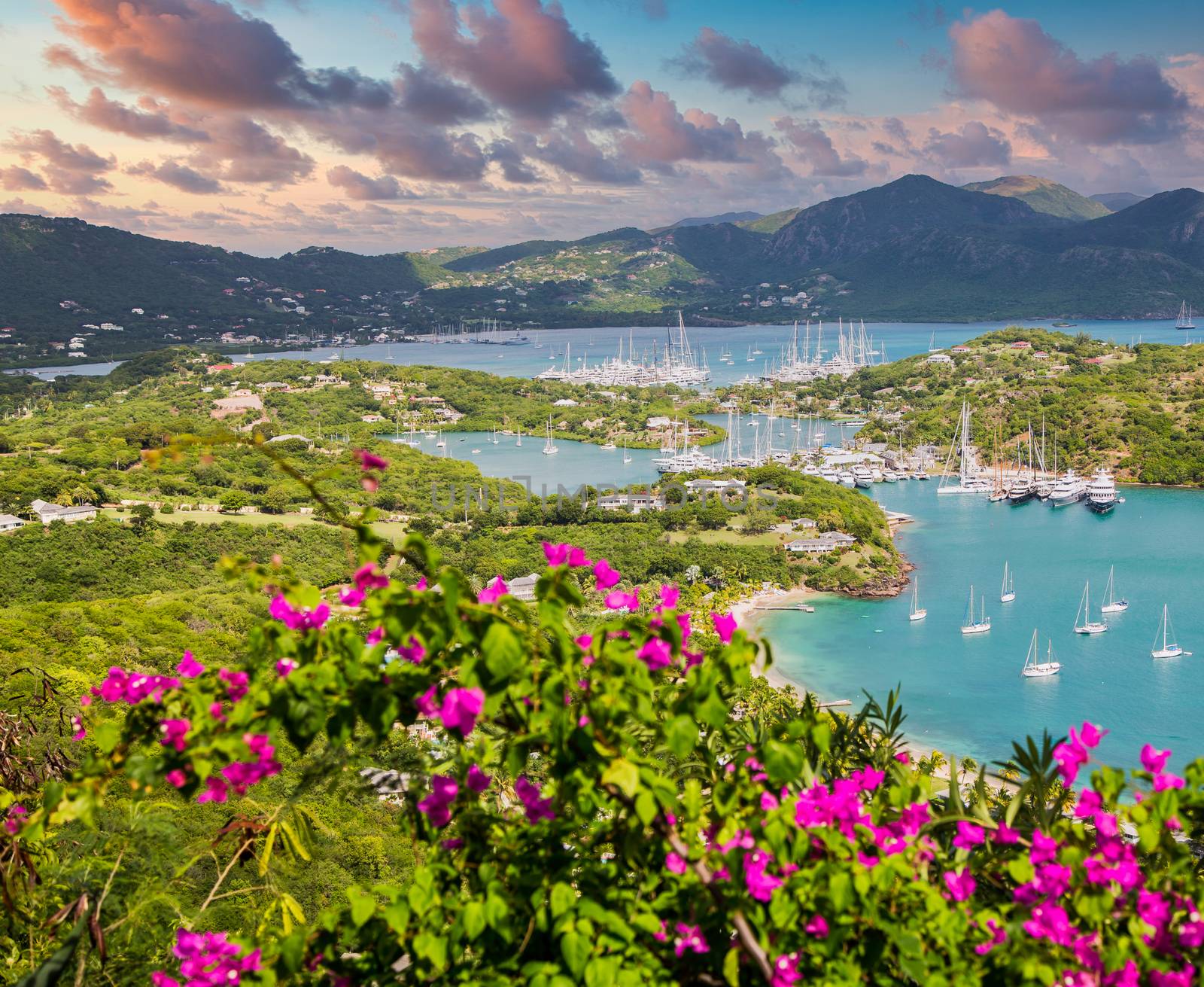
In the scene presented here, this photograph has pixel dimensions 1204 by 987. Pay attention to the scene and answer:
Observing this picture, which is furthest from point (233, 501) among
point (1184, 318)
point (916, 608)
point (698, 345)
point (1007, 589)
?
point (1184, 318)

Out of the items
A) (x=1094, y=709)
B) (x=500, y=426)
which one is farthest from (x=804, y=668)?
(x=500, y=426)

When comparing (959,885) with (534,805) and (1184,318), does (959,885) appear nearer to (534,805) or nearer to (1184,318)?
(534,805)

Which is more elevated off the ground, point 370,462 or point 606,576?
point 370,462

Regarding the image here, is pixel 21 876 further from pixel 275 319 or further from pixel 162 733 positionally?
pixel 275 319

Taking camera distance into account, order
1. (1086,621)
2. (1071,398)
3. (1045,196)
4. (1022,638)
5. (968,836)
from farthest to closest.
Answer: (1045,196) < (1071,398) < (1086,621) < (1022,638) < (968,836)

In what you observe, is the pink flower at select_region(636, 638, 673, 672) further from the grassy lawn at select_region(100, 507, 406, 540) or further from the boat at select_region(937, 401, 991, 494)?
the boat at select_region(937, 401, 991, 494)

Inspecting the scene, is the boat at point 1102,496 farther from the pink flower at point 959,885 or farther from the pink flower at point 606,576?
the pink flower at point 606,576

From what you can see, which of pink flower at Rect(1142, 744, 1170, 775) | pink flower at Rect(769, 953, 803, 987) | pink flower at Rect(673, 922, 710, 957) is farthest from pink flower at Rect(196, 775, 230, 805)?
pink flower at Rect(1142, 744, 1170, 775)
